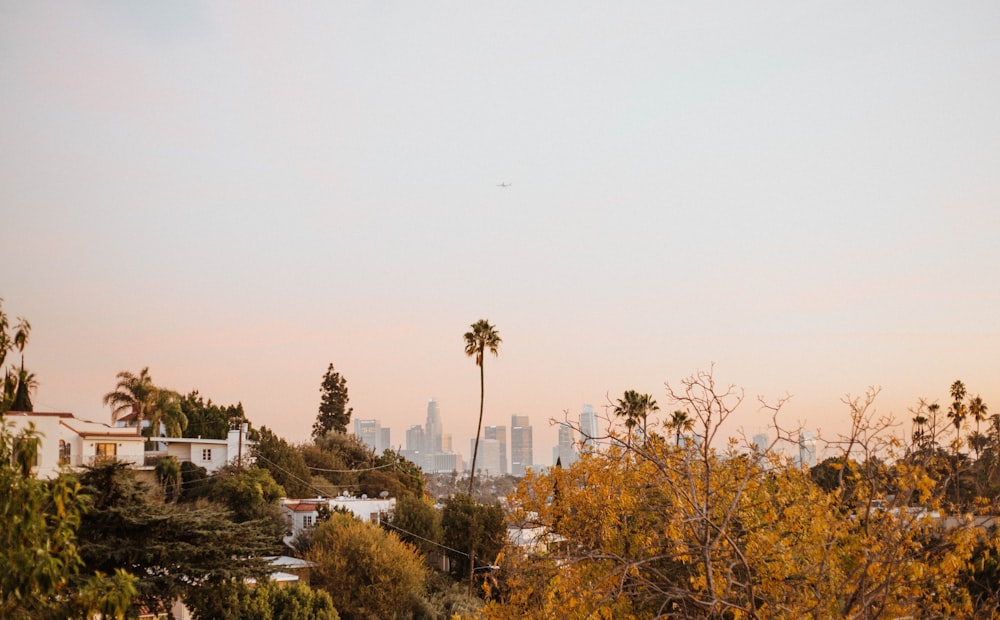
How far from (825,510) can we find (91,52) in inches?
828

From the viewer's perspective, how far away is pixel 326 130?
85.9 feet

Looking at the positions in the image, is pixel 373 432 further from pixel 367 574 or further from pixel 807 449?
pixel 807 449

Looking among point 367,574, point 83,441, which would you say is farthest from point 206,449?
point 367,574

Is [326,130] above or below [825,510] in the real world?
above

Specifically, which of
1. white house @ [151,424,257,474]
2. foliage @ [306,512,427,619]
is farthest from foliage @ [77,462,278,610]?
white house @ [151,424,257,474]

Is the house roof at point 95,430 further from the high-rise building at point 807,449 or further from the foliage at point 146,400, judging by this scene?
the high-rise building at point 807,449

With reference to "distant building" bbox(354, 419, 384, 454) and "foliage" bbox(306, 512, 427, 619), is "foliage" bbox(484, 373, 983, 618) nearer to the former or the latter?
"foliage" bbox(306, 512, 427, 619)

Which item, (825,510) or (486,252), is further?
(486,252)

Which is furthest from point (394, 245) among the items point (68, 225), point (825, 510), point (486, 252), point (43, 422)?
point (825, 510)

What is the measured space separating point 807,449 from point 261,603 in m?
20.0

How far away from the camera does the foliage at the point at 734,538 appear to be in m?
6.36

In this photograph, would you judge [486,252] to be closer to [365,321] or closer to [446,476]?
[365,321]

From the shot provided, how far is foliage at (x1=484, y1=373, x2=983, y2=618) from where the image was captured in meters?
6.36

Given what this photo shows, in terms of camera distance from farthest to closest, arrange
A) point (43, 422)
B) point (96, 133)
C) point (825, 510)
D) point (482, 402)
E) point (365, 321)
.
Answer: point (482, 402), point (365, 321), point (43, 422), point (96, 133), point (825, 510)
